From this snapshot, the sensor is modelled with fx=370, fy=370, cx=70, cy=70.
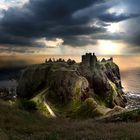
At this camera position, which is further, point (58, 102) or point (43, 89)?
point (43, 89)

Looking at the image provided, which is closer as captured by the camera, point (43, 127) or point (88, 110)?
point (43, 127)

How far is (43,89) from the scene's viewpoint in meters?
199

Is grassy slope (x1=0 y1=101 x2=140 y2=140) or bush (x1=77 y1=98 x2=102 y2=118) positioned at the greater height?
grassy slope (x1=0 y1=101 x2=140 y2=140)

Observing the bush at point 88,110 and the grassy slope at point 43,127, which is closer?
the grassy slope at point 43,127

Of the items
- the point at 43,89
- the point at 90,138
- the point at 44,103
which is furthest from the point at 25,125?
the point at 43,89

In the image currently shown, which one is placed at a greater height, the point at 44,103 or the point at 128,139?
the point at 128,139

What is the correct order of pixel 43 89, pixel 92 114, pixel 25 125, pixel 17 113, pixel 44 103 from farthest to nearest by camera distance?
pixel 43 89, pixel 44 103, pixel 92 114, pixel 17 113, pixel 25 125

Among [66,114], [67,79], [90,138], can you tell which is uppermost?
[90,138]

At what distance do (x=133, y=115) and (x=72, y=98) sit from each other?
5682 inches

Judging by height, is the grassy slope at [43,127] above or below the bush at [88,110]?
above

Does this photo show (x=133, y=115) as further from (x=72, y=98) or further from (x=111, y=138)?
(x=72, y=98)

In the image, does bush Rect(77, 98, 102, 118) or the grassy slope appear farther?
bush Rect(77, 98, 102, 118)

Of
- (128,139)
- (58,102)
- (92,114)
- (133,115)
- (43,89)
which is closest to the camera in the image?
(128,139)

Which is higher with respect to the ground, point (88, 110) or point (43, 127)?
point (43, 127)
